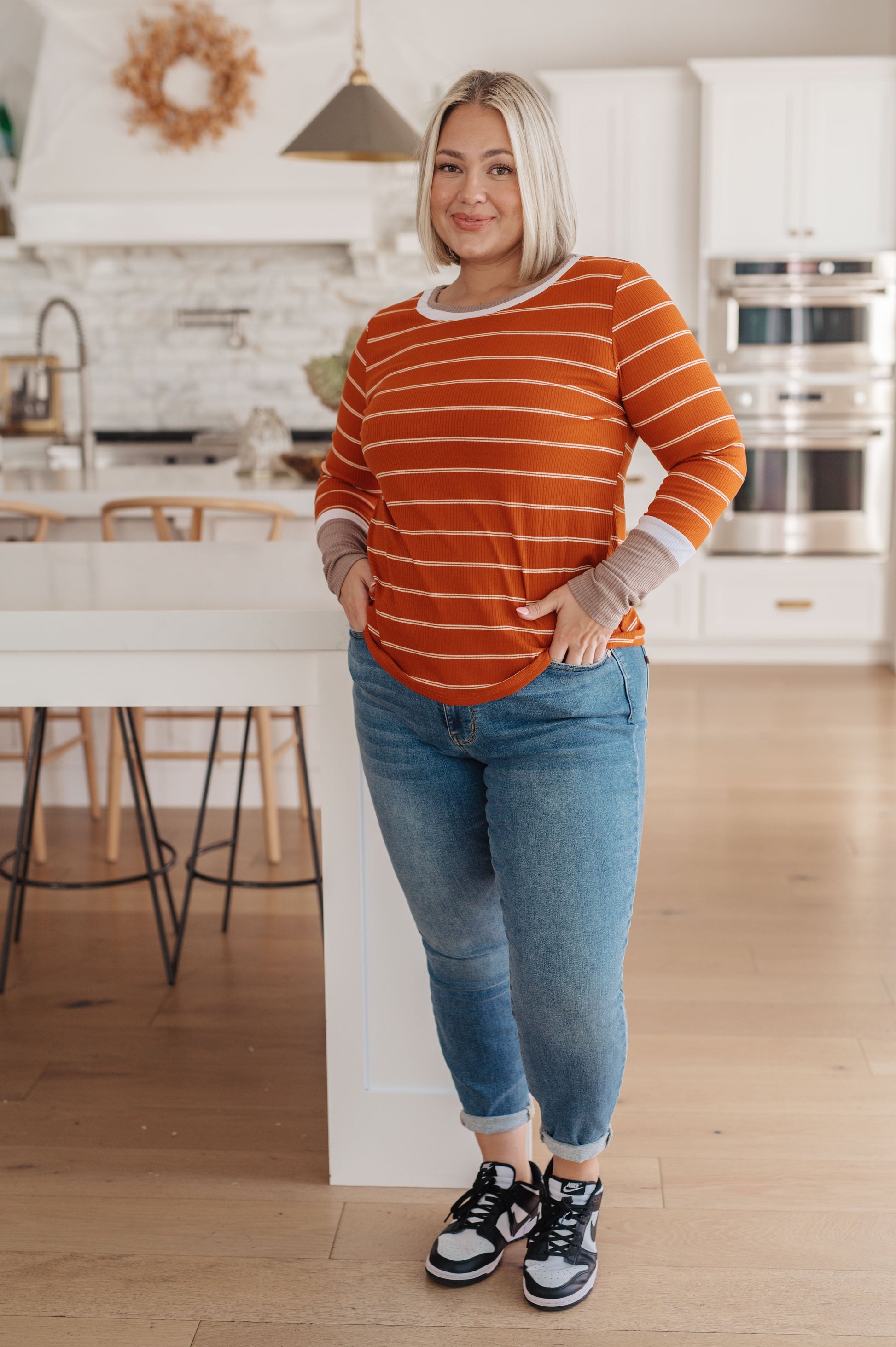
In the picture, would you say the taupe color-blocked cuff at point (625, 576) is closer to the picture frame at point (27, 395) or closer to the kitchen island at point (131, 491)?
the kitchen island at point (131, 491)

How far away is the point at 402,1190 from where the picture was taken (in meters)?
1.74

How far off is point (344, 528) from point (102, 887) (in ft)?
5.35

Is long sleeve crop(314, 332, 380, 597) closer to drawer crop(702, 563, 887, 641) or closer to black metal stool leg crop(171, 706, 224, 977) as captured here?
black metal stool leg crop(171, 706, 224, 977)

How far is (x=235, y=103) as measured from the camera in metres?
4.92

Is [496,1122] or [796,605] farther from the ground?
[796,605]

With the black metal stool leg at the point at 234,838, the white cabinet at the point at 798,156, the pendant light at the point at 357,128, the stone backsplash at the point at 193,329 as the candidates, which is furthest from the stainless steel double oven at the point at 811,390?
the black metal stool leg at the point at 234,838

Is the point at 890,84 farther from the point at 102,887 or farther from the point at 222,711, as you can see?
the point at 102,887

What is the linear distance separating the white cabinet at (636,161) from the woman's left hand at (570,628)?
400 centimetres

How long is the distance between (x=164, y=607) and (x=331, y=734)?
11.3 inches

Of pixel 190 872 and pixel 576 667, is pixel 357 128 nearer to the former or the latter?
pixel 190 872

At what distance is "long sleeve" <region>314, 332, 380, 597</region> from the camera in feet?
4.91

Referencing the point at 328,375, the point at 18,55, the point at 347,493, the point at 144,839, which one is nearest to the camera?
the point at 347,493

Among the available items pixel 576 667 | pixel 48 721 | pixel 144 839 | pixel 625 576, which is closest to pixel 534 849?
pixel 576 667

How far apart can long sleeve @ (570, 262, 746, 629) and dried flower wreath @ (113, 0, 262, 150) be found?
427 centimetres
